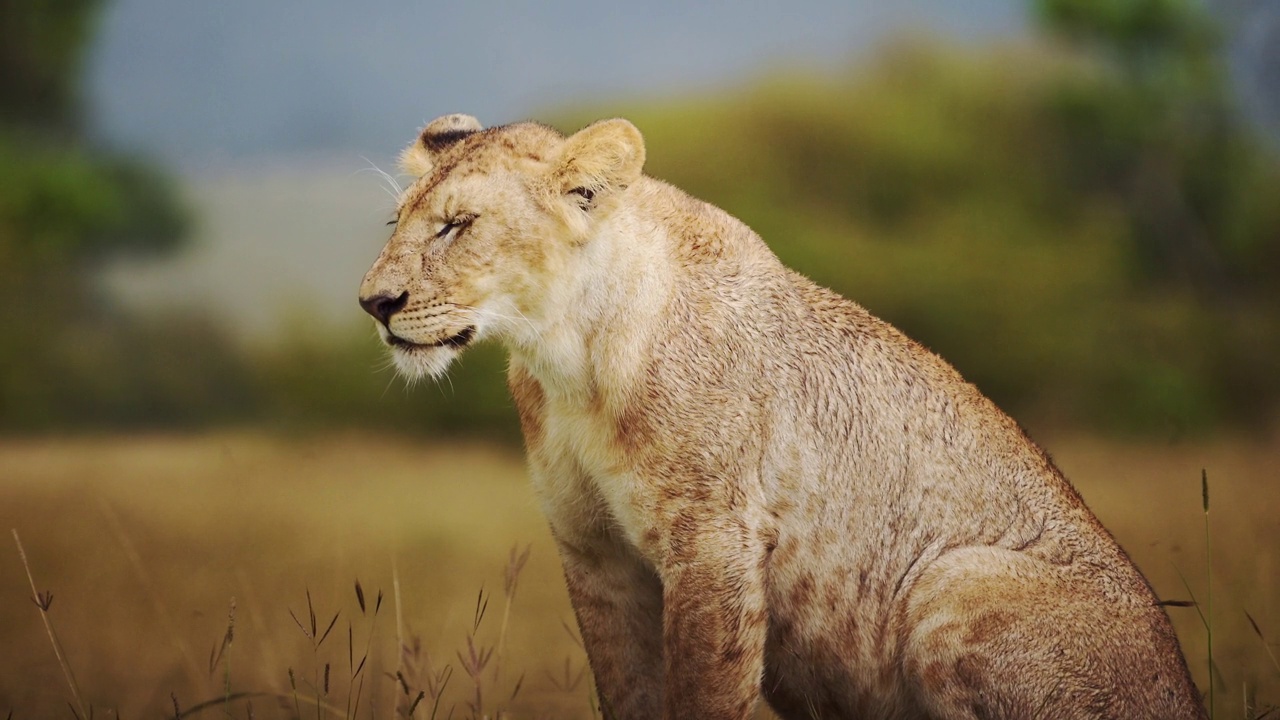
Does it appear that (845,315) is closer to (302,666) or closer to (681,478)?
(681,478)

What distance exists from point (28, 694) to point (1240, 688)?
785 centimetres

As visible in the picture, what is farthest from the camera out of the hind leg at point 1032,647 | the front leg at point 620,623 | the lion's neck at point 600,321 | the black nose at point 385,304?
the front leg at point 620,623

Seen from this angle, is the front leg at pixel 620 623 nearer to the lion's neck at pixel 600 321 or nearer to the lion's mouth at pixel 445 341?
the lion's neck at pixel 600 321

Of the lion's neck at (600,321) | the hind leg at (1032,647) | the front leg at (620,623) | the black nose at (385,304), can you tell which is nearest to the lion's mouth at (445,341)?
the black nose at (385,304)

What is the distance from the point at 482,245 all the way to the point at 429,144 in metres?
1.08

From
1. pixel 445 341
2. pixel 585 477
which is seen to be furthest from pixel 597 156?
pixel 585 477

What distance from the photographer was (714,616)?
232 inches

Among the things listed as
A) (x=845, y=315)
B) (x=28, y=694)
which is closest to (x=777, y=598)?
(x=845, y=315)

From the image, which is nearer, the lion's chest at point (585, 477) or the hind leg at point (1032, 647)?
the hind leg at point (1032, 647)

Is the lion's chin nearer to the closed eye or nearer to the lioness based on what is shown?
the lioness

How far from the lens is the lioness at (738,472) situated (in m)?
5.90

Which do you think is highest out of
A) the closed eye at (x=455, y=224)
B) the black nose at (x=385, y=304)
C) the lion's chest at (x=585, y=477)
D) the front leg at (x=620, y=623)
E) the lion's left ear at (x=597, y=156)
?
the lion's left ear at (x=597, y=156)

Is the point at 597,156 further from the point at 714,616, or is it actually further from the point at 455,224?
the point at 714,616

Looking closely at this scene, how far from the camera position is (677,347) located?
20.2 ft
